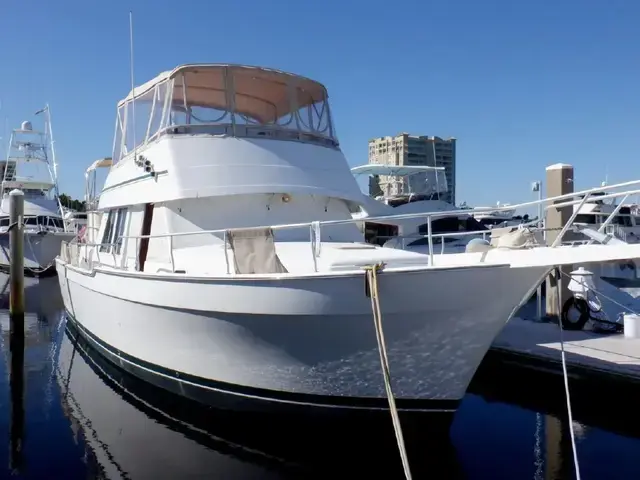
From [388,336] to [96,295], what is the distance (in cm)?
577

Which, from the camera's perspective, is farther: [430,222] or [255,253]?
[255,253]

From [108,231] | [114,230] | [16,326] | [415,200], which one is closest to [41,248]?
[16,326]

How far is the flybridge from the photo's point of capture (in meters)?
8.70

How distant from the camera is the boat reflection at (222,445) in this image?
604 centimetres

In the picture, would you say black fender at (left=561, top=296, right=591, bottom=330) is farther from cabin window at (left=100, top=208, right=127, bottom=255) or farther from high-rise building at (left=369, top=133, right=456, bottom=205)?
high-rise building at (left=369, top=133, right=456, bottom=205)

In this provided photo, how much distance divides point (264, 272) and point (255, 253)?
256 mm

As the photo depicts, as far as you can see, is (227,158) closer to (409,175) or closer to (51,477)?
(51,477)

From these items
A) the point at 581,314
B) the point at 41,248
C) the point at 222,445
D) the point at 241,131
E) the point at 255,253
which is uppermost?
the point at 241,131

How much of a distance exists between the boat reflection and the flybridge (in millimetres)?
4102

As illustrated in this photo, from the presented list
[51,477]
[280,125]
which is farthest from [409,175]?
[51,477]

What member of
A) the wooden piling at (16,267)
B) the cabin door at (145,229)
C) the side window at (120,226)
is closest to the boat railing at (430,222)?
the side window at (120,226)

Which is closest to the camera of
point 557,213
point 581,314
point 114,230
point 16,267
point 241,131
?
point 241,131

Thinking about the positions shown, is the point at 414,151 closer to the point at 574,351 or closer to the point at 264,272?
the point at 574,351

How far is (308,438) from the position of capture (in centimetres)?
659
